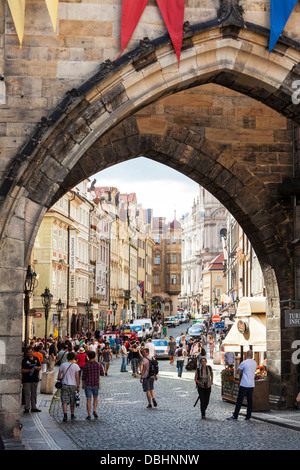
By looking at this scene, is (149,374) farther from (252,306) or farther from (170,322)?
(170,322)

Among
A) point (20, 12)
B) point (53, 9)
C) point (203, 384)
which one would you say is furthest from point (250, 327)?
point (20, 12)

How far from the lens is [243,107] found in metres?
19.6

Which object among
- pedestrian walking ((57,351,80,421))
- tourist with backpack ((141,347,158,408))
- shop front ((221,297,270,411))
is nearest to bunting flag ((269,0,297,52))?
pedestrian walking ((57,351,80,421))

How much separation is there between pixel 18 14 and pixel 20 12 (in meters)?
0.05

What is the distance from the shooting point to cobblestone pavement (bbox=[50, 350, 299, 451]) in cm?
1301

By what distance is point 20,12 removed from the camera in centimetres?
1302

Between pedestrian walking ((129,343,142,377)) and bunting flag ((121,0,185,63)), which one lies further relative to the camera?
pedestrian walking ((129,343,142,377))

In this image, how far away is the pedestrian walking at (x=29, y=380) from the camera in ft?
60.4

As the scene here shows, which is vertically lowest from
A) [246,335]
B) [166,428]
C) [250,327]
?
[166,428]

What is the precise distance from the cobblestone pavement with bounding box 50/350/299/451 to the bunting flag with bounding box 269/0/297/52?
619cm

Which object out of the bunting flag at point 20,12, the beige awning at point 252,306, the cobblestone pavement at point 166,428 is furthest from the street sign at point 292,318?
the bunting flag at point 20,12

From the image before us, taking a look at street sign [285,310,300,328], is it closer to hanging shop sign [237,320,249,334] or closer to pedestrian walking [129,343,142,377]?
hanging shop sign [237,320,249,334]

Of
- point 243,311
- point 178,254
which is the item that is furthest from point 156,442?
point 178,254

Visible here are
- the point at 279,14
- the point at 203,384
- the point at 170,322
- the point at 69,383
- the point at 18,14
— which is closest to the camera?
the point at 18,14
